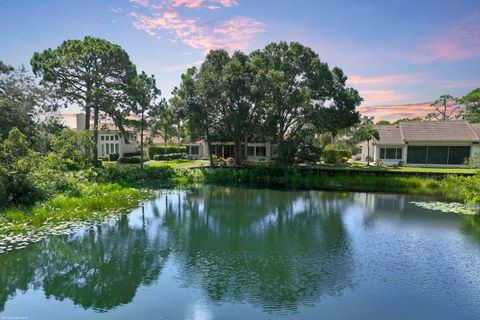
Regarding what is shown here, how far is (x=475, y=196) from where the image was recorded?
17.0 metres

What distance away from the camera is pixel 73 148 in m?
20.4

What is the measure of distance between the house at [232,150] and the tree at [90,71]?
1586 cm

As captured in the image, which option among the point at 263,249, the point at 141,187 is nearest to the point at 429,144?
the point at 141,187

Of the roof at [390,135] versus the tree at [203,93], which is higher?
the tree at [203,93]

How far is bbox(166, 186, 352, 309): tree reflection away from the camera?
27.0ft

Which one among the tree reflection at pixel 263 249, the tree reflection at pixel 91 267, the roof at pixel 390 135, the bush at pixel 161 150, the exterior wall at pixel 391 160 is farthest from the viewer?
the bush at pixel 161 150

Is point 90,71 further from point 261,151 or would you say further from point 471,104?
point 471,104

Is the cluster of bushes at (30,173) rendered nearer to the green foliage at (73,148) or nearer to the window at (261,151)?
the green foliage at (73,148)

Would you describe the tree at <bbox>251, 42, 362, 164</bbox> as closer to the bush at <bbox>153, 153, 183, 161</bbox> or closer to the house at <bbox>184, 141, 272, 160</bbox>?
the house at <bbox>184, 141, 272, 160</bbox>

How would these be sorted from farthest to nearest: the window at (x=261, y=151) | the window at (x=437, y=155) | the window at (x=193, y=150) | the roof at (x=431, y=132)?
the window at (x=193, y=150)
the window at (x=261, y=151)
the window at (x=437, y=155)
the roof at (x=431, y=132)

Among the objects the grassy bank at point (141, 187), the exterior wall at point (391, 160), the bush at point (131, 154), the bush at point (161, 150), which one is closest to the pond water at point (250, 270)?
the grassy bank at point (141, 187)

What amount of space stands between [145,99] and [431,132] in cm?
2574

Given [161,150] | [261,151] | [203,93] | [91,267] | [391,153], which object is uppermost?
[203,93]

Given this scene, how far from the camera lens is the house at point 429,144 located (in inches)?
1231
